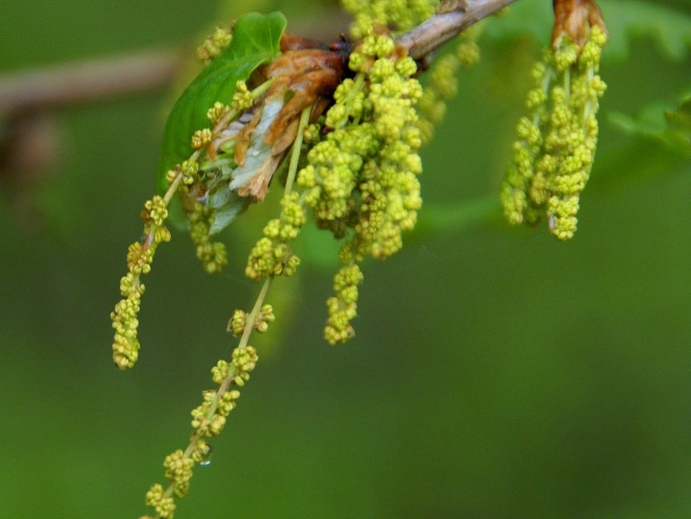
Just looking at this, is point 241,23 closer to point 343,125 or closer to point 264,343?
point 343,125

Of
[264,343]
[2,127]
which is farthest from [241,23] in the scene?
[2,127]

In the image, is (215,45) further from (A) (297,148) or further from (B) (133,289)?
(B) (133,289)

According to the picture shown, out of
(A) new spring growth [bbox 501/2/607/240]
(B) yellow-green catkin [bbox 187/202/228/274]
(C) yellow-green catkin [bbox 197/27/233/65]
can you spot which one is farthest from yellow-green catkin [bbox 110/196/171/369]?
(A) new spring growth [bbox 501/2/607/240]

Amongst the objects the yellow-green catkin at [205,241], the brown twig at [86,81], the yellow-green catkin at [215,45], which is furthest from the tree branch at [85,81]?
the yellow-green catkin at [205,241]

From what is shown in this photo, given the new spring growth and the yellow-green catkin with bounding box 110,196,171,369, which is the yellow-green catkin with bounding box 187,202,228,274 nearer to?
the yellow-green catkin with bounding box 110,196,171,369

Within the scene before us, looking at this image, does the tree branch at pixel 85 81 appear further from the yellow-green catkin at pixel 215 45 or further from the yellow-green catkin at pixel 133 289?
the yellow-green catkin at pixel 133 289
